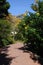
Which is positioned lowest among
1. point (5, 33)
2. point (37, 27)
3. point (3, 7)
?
point (5, 33)

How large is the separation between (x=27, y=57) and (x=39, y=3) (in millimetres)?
3901

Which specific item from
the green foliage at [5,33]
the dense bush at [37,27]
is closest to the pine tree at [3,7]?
the green foliage at [5,33]

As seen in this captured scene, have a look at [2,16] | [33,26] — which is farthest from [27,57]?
[2,16]

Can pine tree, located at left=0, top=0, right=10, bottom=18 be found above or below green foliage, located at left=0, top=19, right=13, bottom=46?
above

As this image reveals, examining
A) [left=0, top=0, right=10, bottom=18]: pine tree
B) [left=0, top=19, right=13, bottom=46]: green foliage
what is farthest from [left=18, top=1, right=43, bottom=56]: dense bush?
[left=0, top=0, right=10, bottom=18]: pine tree

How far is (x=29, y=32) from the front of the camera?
1402cm

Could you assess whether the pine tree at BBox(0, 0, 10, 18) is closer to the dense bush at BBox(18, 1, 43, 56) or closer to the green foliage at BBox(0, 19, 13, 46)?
the green foliage at BBox(0, 19, 13, 46)

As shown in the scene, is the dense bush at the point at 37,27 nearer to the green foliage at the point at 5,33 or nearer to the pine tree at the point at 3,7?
the green foliage at the point at 5,33

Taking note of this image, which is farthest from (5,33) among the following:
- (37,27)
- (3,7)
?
(37,27)

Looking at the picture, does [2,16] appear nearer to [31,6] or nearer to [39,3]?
[31,6]

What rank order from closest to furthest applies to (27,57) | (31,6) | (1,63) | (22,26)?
(1,63) < (27,57) < (31,6) < (22,26)

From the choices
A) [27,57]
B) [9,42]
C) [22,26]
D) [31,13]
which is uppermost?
[31,13]

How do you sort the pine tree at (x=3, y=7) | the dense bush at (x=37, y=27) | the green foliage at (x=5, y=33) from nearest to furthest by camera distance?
the dense bush at (x=37, y=27), the green foliage at (x=5, y=33), the pine tree at (x=3, y=7)

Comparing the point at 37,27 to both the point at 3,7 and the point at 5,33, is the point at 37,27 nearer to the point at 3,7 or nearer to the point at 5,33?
the point at 5,33
